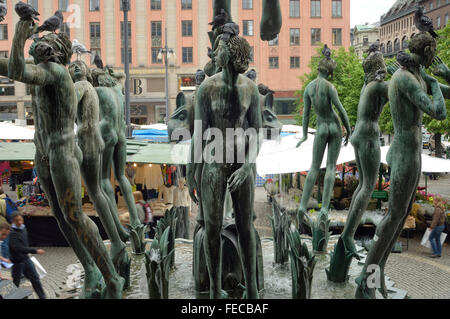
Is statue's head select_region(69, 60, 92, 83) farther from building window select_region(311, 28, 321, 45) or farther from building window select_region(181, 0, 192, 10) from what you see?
building window select_region(181, 0, 192, 10)

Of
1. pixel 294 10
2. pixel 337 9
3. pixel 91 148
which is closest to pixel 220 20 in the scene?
pixel 91 148

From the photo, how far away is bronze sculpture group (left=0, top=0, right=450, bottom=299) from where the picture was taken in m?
4.35

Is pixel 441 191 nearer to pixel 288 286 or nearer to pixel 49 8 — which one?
pixel 288 286

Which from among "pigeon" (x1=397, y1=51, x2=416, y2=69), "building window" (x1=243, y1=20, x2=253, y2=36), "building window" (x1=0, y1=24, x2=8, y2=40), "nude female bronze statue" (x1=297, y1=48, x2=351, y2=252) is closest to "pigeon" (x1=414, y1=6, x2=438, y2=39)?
"pigeon" (x1=397, y1=51, x2=416, y2=69)

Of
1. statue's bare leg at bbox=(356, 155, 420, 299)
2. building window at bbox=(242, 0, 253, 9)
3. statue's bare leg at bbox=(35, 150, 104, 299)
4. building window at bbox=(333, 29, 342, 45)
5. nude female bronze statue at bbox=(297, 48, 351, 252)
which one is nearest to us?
statue's bare leg at bbox=(35, 150, 104, 299)

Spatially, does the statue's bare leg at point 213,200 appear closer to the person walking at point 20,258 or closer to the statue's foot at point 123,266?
the statue's foot at point 123,266

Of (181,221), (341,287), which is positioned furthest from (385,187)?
(341,287)

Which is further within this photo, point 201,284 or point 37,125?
point 201,284

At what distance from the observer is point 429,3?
214ft

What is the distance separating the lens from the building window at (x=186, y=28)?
45.0m

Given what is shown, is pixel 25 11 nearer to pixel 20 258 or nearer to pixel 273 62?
pixel 20 258

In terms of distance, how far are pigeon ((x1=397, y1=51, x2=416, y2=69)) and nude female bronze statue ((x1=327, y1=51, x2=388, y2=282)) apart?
3.08ft
